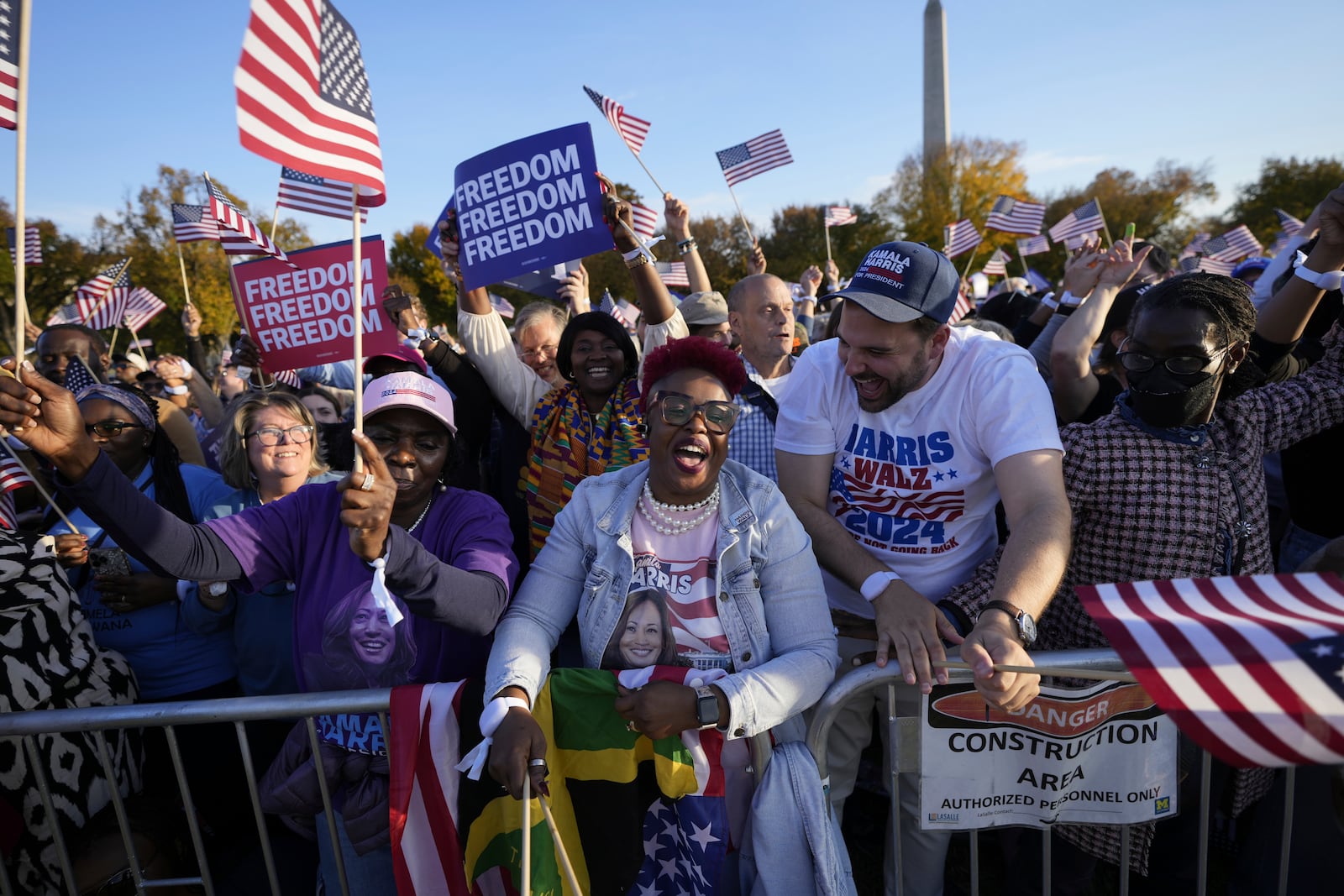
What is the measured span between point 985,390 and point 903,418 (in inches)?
11.1

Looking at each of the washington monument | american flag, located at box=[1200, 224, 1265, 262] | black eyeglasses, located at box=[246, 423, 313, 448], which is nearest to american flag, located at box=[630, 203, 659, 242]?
black eyeglasses, located at box=[246, 423, 313, 448]

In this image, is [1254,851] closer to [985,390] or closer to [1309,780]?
[1309,780]

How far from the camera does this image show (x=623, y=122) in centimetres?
716

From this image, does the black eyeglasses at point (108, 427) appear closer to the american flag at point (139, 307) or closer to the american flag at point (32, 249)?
the american flag at point (32, 249)

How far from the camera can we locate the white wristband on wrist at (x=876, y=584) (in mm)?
2443

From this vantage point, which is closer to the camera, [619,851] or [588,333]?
[619,851]

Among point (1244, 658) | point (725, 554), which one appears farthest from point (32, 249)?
point (1244, 658)

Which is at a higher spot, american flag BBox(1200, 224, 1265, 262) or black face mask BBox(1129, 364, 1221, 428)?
american flag BBox(1200, 224, 1265, 262)

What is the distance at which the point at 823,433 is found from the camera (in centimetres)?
288

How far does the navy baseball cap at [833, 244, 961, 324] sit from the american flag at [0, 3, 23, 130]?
247 centimetres

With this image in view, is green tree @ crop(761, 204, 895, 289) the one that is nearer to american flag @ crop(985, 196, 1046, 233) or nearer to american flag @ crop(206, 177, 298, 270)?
american flag @ crop(985, 196, 1046, 233)

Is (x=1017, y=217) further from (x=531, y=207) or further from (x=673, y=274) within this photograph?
(x=531, y=207)

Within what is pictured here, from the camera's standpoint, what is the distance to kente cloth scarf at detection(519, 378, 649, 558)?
3631 millimetres

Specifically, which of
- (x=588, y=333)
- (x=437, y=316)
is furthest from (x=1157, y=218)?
(x=588, y=333)
